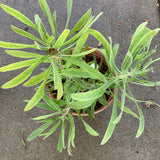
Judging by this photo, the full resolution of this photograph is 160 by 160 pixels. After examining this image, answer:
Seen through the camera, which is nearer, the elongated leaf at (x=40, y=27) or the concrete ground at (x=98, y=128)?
the elongated leaf at (x=40, y=27)

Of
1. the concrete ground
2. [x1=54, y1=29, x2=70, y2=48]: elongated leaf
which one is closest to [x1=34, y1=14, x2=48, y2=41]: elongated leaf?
[x1=54, y1=29, x2=70, y2=48]: elongated leaf

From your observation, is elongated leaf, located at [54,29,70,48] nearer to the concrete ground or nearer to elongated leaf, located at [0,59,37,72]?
elongated leaf, located at [0,59,37,72]

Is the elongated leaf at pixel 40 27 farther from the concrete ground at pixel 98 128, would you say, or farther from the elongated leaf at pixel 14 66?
the concrete ground at pixel 98 128

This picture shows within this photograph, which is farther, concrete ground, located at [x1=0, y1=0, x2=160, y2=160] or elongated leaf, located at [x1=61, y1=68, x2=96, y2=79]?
concrete ground, located at [x1=0, y1=0, x2=160, y2=160]

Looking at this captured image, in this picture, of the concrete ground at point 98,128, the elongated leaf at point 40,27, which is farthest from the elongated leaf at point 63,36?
the concrete ground at point 98,128

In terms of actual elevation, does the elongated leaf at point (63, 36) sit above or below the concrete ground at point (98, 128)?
above

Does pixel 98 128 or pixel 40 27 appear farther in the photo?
pixel 98 128

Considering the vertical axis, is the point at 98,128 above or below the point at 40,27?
below

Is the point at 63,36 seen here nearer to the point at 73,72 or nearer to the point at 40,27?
the point at 40,27

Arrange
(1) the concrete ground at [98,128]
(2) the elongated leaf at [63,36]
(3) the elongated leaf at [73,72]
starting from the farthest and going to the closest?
(1) the concrete ground at [98,128], (3) the elongated leaf at [73,72], (2) the elongated leaf at [63,36]

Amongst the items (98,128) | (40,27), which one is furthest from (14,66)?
(98,128)

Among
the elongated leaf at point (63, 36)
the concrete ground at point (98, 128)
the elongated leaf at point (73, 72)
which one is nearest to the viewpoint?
the elongated leaf at point (63, 36)
